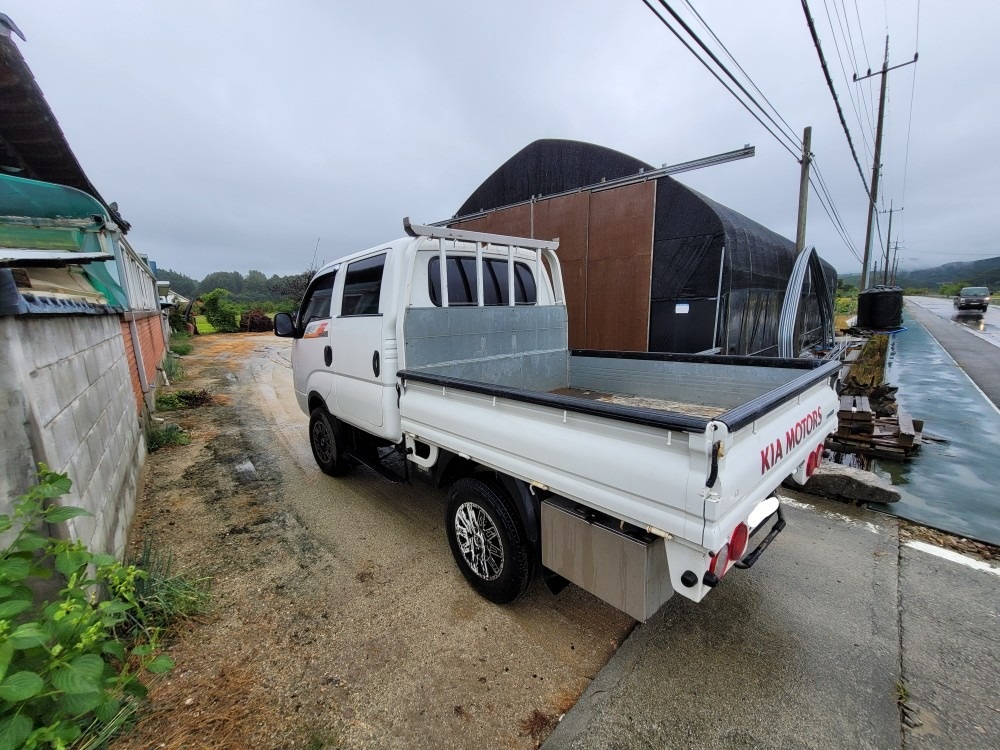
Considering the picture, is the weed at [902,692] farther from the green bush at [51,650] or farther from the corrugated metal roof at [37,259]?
the corrugated metal roof at [37,259]

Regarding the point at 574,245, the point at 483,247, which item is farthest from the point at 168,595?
the point at 574,245

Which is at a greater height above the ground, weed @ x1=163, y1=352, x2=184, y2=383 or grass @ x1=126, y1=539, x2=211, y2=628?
weed @ x1=163, y1=352, x2=184, y2=383

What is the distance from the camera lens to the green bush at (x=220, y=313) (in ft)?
87.3

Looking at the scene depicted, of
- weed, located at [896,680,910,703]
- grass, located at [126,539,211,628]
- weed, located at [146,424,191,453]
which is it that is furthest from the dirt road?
weed, located at [146,424,191,453]

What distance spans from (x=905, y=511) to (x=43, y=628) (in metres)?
5.62

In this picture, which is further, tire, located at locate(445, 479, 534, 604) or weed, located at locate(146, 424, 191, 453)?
weed, located at locate(146, 424, 191, 453)

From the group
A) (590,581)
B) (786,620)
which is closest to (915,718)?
(786,620)

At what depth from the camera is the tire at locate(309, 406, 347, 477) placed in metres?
4.23

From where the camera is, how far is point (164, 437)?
5570 mm

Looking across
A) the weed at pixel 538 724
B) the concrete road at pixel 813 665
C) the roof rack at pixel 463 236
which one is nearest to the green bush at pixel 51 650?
the weed at pixel 538 724

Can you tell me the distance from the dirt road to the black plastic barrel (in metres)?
17.3

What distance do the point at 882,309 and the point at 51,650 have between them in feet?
64.7

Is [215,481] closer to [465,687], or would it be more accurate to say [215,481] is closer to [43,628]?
[43,628]

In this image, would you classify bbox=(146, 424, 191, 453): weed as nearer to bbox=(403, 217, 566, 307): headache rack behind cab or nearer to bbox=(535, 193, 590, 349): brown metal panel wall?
bbox=(403, 217, 566, 307): headache rack behind cab
